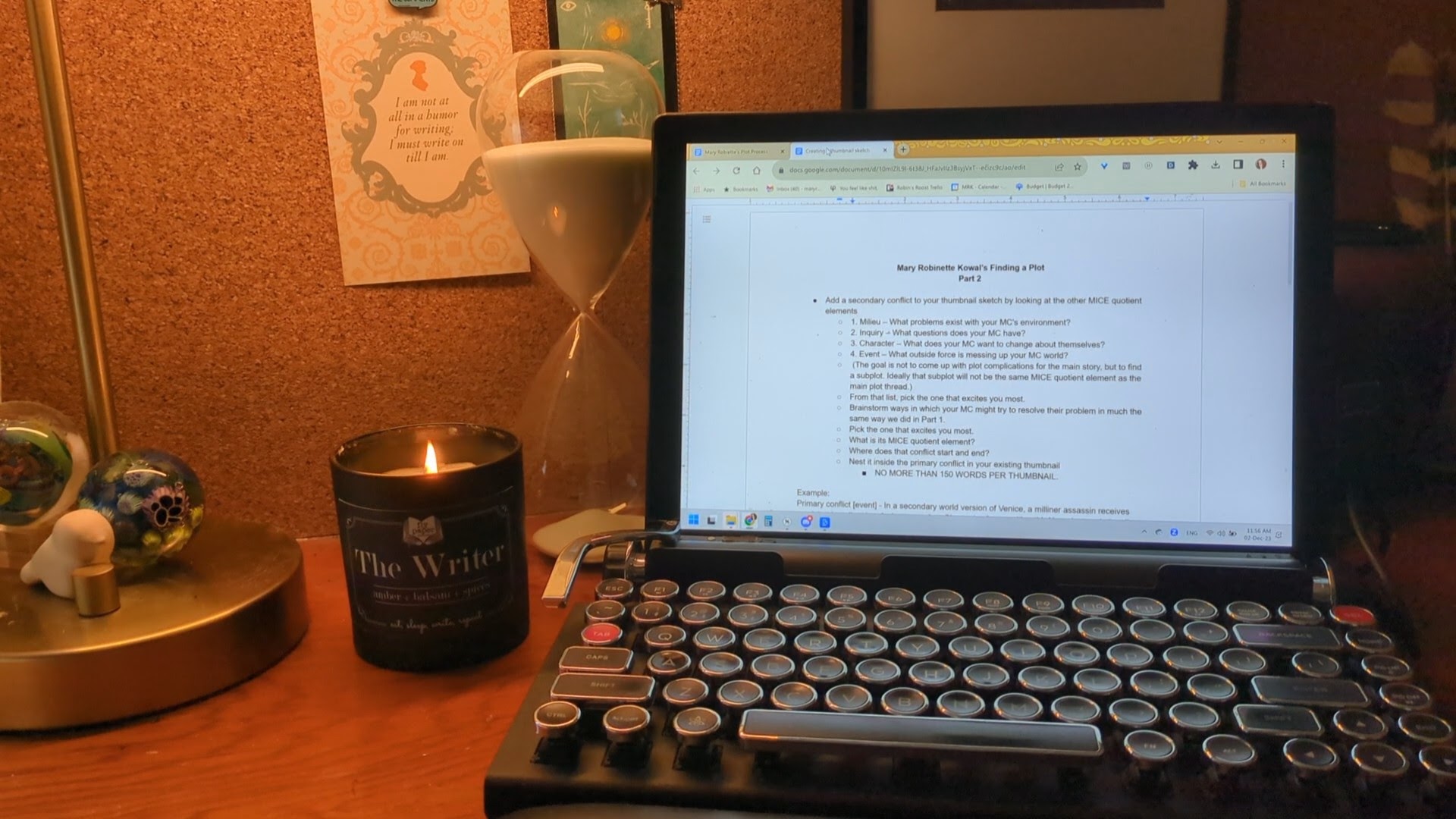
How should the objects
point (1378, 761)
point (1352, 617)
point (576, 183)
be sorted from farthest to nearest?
point (576, 183) < point (1352, 617) < point (1378, 761)

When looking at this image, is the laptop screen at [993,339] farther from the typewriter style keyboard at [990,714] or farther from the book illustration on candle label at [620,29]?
the book illustration on candle label at [620,29]

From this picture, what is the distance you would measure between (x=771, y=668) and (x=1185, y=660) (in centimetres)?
17

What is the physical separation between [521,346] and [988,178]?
37 centimetres

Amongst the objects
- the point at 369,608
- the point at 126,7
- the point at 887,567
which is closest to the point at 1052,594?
the point at 887,567

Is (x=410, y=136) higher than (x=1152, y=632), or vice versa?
(x=410, y=136)

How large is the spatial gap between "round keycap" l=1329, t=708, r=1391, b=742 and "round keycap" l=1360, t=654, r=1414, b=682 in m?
0.03

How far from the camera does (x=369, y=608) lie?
48cm

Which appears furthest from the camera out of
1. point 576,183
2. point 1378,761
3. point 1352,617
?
point 576,183

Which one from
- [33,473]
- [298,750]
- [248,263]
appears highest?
[248,263]

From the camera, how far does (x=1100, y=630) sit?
0.43 m

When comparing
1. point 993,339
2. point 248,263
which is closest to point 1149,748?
point 993,339

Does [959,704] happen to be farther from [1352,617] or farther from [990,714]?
[1352,617]

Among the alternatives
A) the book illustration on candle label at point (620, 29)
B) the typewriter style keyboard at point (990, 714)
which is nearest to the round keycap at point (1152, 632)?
the typewriter style keyboard at point (990, 714)

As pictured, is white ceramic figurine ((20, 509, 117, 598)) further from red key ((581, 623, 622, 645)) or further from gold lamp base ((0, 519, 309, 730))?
red key ((581, 623, 622, 645))
